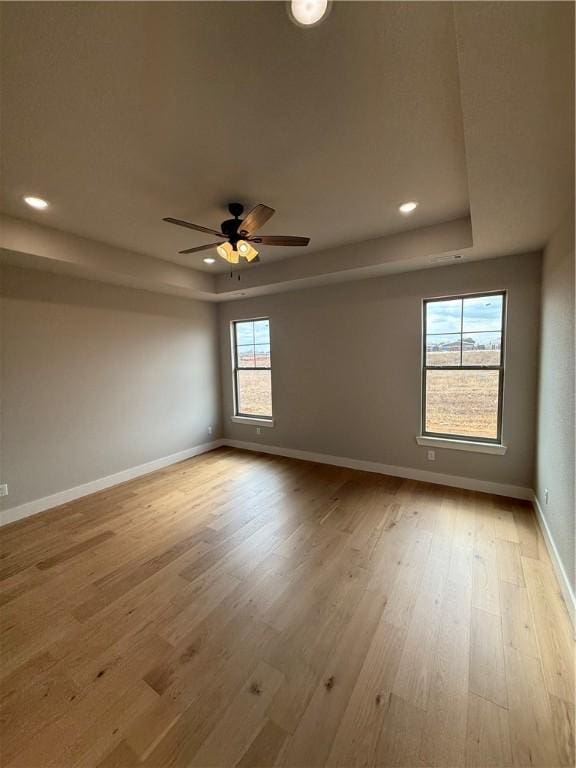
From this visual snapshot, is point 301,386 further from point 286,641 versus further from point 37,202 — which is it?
point 37,202

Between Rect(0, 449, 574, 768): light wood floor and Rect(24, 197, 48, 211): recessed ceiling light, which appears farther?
Rect(24, 197, 48, 211): recessed ceiling light

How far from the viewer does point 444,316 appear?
356cm

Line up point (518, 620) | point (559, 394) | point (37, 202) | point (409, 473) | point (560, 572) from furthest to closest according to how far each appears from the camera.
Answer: point (409, 473) < point (37, 202) < point (559, 394) < point (560, 572) < point (518, 620)

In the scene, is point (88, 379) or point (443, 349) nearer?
point (443, 349)

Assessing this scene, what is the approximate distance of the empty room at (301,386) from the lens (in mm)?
1228

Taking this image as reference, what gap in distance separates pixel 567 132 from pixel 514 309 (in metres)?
2.06

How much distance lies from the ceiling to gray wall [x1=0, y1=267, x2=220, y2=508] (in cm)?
102

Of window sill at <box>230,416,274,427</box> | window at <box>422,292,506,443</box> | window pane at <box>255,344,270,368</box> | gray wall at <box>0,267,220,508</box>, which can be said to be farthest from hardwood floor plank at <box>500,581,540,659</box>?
gray wall at <box>0,267,220,508</box>

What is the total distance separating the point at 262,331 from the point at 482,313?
3.10 m

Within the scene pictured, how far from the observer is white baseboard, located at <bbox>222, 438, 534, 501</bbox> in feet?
10.7

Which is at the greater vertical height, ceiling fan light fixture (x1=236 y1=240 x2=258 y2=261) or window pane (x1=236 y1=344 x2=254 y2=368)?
ceiling fan light fixture (x1=236 y1=240 x2=258 y2=261)

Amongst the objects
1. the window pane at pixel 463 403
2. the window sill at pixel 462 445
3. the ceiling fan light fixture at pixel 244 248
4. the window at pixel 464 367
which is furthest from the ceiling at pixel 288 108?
the window sill at pixel 462 445

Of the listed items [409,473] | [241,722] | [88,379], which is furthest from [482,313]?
[88,379]

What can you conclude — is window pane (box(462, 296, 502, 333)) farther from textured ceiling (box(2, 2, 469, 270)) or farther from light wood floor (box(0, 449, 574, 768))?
light wood floor (box(0, 449, 574, 768))
